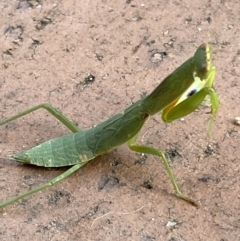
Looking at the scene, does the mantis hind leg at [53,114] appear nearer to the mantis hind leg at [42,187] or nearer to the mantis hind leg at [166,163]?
the mantis hind leg at [42,187]

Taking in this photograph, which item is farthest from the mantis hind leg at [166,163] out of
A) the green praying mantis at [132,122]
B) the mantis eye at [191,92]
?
the mantis eye at [191,92]

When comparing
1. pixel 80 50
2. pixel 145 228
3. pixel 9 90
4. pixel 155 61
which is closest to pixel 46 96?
pixel 9 90

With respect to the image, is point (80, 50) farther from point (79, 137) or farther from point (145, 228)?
point (145, 228)

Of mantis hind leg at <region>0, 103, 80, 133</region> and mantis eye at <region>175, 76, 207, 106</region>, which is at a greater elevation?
mantis eye at <region>175, 76, 207, 106</region>

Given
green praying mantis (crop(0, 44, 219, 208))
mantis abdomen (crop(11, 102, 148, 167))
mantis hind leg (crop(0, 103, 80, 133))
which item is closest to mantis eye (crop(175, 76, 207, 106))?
green praying mantis (crop(0, 44, 219, 208))

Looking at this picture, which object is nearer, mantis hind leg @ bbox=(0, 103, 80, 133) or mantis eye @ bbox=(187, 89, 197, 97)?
mantis eye @ bbox=(187, 89, 197, 97)

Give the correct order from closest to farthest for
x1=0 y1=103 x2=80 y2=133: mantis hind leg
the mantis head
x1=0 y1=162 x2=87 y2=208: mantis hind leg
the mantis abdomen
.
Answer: the mantis head < x1=0 y1=162 x2=87 y2=208: mantis hind leg < the mantis abdomen < x1=0 y1=103 x2=80 y2=133: mantis hind leg

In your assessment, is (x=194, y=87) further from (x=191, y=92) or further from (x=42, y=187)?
(x=42, y=187)

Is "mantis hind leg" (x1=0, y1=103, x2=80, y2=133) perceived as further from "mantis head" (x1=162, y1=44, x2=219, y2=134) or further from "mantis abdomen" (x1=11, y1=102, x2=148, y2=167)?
"mantis head" (x1=162, y1=44, x2=219, y2=134)
